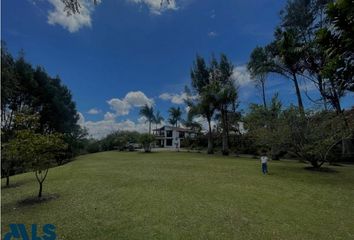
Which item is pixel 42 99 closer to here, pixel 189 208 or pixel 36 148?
pixel 36 148

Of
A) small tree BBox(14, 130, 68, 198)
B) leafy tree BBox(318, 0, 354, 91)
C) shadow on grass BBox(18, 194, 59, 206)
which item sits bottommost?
shadow on grass BBox(18, 194, 59, 206)

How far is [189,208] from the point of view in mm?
7363

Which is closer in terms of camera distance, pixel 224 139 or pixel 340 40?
pixel 340 40

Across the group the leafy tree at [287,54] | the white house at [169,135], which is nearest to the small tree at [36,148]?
the leafy tree at [287,54]

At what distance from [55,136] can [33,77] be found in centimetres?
2264

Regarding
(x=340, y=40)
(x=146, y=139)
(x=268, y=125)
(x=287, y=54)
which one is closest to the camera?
(x=340, y=40)

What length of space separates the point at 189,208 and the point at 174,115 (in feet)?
171

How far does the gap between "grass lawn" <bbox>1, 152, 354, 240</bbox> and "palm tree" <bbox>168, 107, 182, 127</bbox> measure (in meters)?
46.4

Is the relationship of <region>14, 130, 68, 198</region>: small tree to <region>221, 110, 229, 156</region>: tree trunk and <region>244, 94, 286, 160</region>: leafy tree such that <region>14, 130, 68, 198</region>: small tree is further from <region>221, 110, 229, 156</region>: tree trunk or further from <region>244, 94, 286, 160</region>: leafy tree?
<region>221, 110, 229, 156</region>: tree trunk

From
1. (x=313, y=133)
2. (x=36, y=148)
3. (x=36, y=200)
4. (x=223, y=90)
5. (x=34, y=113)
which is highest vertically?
(x=223, y=90)

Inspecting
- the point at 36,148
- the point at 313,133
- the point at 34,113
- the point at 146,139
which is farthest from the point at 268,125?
the point at 146,139

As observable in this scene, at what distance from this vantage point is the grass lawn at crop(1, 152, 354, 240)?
567 centimetres

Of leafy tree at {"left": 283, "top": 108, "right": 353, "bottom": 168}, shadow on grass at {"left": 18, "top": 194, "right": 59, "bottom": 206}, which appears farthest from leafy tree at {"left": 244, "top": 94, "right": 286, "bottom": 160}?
shadow on grass at {"left": 18, "top": 194, "right": 59, "bottom": 206}

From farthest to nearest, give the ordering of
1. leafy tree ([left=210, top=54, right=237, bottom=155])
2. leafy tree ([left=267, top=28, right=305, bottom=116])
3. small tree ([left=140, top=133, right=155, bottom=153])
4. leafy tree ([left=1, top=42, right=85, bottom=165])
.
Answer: small tree ([left=140, top=133, right=155, bottom=153]) → leafy tree ([left=210, top=54, right=237, bottom=155]) → leafy tree ([left=1, top=42, right=85, bottom=165]) → leafy tree ([left=267, top=28, right=305, bottom=116])
